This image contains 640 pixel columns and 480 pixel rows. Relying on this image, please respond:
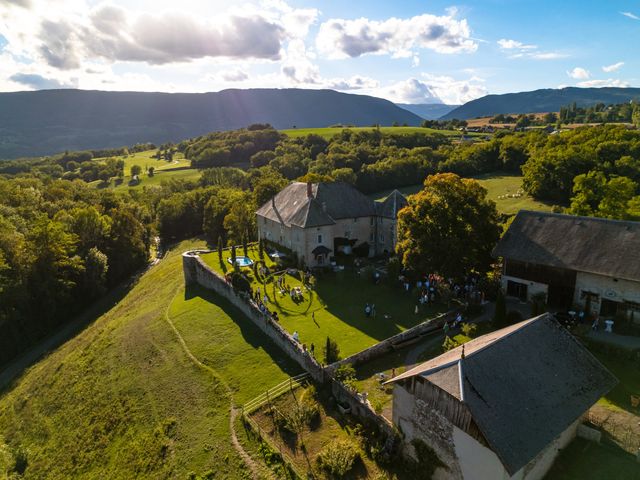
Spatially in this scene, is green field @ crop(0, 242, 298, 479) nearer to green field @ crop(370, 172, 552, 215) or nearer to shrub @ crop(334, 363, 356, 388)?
shrub @ crop(334, 363, 356, 388)

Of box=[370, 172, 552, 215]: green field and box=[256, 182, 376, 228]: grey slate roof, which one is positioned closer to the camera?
box=[256, 182, 376, 228]: grey slate roof

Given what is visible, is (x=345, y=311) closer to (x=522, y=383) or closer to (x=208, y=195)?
(x=522, y=383)

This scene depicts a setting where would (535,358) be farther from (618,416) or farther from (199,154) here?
(199,154)

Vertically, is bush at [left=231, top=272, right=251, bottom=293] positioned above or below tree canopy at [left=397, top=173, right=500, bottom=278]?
below

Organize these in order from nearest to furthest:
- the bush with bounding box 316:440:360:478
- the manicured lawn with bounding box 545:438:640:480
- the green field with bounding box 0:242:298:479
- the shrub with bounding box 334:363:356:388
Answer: the manicured lawn with bounding box 545:438:640:480 → the bush with bounding box 316:440:360:478 → the shrub with bounding box 334:363:356:388 → the green field with bounding box 0:242:298:479

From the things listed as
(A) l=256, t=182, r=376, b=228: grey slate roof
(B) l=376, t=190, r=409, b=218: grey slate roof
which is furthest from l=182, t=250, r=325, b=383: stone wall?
(B) l=376, t=190, r=409, b=218: grey slate roof

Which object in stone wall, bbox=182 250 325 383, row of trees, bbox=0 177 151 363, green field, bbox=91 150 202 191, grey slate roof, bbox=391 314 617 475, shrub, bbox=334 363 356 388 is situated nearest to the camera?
grey slate roof, bbox=391 314 617 475

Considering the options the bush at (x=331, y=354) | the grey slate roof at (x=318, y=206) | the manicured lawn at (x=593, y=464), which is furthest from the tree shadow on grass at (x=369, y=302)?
the manicured lawn at (x=593, y=464)
